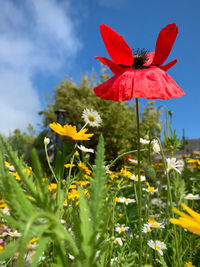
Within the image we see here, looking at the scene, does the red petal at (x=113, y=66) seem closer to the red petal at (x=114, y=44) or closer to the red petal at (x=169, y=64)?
the red petal at (x=114, y=44)

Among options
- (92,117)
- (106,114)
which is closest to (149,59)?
(92,117)

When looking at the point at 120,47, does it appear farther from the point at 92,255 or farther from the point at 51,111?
the point at 51,111

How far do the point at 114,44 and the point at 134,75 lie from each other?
0.28ft

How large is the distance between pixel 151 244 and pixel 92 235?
2.61ft

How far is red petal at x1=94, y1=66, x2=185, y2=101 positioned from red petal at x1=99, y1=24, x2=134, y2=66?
4 centimetres

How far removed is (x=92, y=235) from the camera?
24 cm

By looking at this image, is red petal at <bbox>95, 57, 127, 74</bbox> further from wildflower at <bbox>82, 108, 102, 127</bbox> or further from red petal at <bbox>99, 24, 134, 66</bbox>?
wildflower at <bbox>82, 108, 102, 127</bbox>

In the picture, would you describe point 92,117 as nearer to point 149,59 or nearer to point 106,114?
point 149,59

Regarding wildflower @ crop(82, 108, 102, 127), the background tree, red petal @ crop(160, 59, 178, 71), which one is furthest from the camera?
the background tree

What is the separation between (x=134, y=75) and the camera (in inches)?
21.0

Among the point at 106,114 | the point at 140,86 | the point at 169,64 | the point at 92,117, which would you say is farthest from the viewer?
the point at 106,114

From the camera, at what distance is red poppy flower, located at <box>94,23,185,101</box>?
1.65 ft

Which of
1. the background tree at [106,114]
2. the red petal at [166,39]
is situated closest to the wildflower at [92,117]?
the red petal at [166,39]

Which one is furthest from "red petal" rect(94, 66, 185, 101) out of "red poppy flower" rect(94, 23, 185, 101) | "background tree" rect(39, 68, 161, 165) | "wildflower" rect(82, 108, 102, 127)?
"background tree" rect(39, 68, 161, 165)
